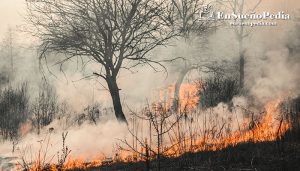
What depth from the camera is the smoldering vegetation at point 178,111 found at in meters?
7.21

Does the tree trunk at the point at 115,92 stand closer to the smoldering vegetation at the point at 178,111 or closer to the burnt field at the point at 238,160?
the smoldering vegetation at the point at 178,111

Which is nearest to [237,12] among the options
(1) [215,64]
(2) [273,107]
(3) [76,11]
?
(1) [215,64]

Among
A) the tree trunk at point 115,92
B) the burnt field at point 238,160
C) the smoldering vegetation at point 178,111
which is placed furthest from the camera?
the tree trunk at point 115,92

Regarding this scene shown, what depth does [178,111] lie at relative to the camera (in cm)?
1248

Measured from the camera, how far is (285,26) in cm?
2039

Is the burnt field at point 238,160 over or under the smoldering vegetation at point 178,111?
under

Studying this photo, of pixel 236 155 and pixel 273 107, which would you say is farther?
pixel 273 107

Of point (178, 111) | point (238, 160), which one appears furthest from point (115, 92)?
point (238, 160)

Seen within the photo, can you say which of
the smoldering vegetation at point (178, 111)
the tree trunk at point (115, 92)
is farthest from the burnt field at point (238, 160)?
the tree trunk at point (115, 92)

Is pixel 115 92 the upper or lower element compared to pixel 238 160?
upper

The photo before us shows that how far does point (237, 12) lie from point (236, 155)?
14343 millimetres

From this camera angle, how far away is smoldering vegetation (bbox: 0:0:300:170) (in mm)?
7215

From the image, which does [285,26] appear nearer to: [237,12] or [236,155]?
[237,12]

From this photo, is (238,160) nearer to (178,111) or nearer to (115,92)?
(115,92)
